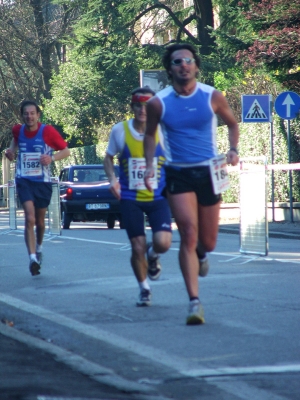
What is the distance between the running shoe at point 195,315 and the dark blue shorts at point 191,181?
0.77 metres

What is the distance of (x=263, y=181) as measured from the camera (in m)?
11.9

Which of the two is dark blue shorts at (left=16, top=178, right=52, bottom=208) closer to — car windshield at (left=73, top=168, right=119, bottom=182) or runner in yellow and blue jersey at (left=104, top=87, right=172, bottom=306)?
runner in yellow and blue jersey at (left=104, top=87, right=172, bottom=306)

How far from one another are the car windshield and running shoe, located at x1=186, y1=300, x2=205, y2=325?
16.5m

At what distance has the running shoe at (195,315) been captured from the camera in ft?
21.5

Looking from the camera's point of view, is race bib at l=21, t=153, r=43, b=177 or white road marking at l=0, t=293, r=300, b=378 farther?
race bib at l=21, t=153, r=43, b=177

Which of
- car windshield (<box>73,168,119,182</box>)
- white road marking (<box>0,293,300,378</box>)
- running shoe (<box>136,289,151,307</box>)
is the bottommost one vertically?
white road marking (<box>0,293,300,378</box>)

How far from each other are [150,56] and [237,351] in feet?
91.2

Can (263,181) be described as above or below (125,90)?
below

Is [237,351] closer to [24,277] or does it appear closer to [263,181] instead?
[24,277]

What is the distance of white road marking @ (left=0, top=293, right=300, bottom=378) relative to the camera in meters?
5.00

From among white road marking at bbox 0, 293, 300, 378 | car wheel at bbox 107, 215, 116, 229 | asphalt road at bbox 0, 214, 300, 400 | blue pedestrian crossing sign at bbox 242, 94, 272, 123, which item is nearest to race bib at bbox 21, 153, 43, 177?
asphalt road at bbox 0, 214, 300, 400

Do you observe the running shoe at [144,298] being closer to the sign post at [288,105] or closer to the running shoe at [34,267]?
the running shoe at [34,267]

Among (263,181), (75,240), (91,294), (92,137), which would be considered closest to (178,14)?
(92,137)

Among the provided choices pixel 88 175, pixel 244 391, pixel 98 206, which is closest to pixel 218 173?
pixel 244 391
